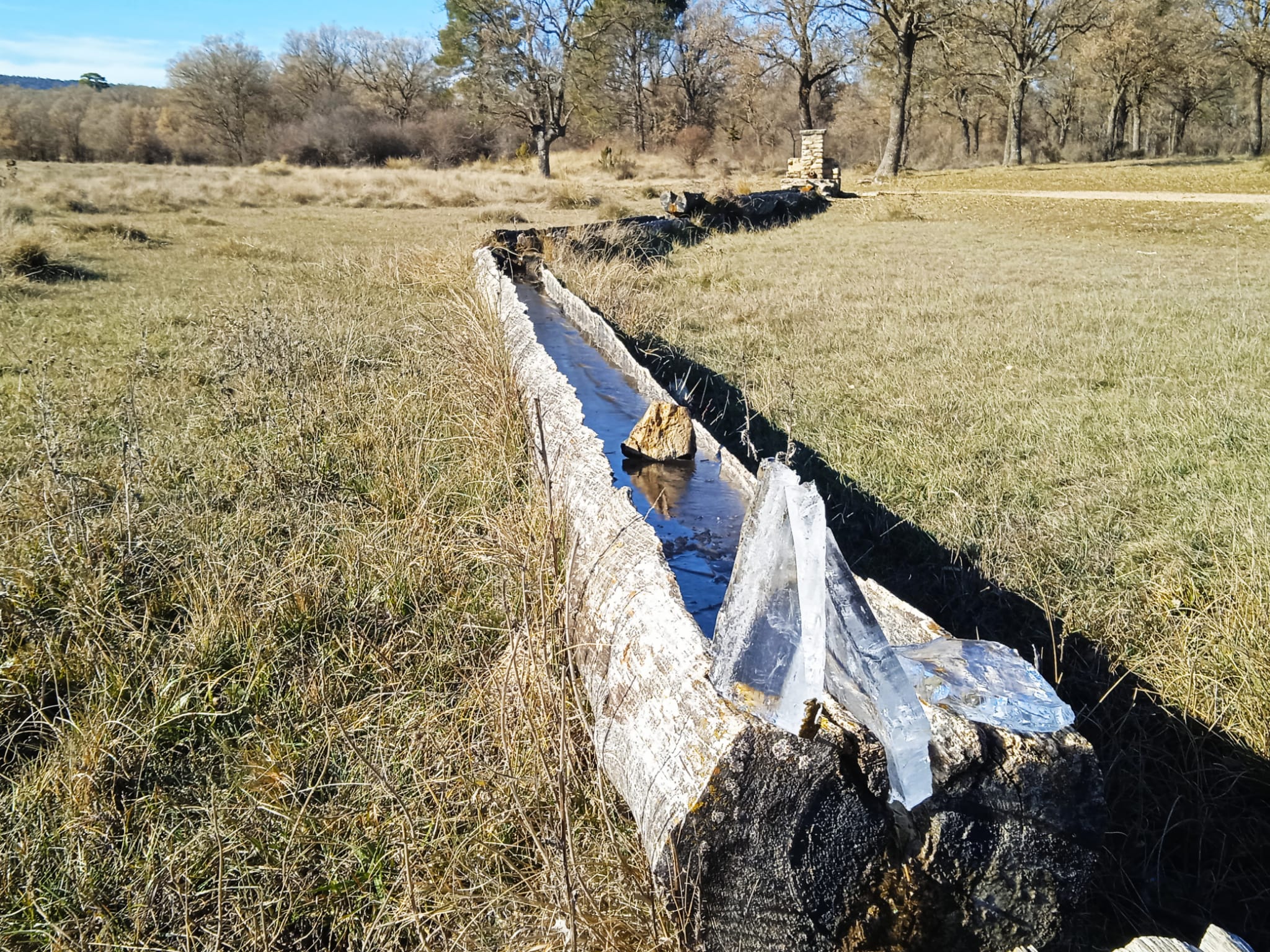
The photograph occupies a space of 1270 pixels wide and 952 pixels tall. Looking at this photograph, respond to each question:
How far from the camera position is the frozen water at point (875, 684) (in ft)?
4.51

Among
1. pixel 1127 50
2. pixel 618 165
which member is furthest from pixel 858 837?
pixel 1127 50

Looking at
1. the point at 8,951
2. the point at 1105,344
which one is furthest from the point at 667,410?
the point at 1105,344

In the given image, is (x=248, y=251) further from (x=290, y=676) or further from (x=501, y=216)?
(x=290, y=676)

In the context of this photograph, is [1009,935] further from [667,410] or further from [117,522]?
[117,522]

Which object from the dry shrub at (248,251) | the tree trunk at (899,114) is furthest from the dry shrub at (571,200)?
the tree trunk at (899,114)

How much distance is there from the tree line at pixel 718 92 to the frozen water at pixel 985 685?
2656 centimetres

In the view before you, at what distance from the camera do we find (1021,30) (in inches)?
1115

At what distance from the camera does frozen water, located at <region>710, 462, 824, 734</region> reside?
4.75ft

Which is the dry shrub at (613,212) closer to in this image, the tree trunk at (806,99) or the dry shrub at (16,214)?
the dry shrub at (16,214)

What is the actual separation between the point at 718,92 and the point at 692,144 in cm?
1027

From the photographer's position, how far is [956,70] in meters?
28.8

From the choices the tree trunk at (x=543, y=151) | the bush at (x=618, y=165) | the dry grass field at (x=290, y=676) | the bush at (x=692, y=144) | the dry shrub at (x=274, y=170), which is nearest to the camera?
the dry grass field at (x=290, y=676)

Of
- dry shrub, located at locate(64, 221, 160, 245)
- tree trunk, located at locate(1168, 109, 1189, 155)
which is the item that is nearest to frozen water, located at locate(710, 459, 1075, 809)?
dry shrub, located at locate(64, 221, 160, 245)

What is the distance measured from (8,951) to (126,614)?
1.20m
